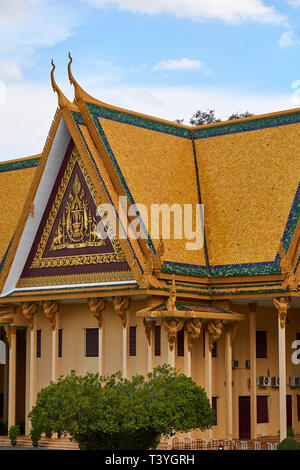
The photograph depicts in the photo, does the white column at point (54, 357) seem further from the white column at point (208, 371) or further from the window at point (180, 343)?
the white column at point (208, 371)

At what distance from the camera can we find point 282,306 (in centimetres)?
3747

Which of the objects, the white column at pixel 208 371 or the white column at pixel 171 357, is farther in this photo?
the white column at pixel 208 371

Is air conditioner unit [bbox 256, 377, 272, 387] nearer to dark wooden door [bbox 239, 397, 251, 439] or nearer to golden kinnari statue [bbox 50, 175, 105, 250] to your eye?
dark wooden door [bbox 239, 397, 251, 439]

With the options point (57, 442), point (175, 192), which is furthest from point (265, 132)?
point (57, 442)

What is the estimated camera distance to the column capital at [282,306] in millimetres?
37250

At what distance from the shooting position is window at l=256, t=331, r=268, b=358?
41281mm

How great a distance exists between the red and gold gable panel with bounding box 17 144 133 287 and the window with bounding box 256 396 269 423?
22.3ft

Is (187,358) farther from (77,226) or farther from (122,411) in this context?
(122,411)

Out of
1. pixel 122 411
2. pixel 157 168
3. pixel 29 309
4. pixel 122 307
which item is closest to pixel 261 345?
pixel 122 307

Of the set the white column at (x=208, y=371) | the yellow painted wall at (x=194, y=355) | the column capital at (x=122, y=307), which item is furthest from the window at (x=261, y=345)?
the column capital at (x=122, y=307)

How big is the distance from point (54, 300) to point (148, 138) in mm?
6609

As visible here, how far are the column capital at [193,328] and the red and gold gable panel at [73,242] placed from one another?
8.04ft

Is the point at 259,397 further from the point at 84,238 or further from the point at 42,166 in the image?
the point at 42,166

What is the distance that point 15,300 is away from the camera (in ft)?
136
